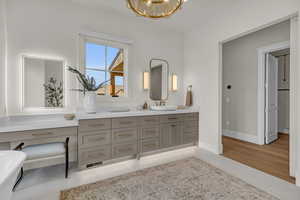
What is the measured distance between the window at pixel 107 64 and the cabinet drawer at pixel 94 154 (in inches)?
42.4

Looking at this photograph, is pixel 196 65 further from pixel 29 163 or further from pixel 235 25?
pixel 29 163

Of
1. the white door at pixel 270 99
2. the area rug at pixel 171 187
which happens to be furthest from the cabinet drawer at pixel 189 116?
the white door at pixel 270 99

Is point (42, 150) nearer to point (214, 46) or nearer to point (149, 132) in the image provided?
point (149, 132)

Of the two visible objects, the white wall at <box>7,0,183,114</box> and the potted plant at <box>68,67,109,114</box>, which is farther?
the potted plant at <box>68,67,109,114</box>

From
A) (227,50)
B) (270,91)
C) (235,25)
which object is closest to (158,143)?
(235,25)

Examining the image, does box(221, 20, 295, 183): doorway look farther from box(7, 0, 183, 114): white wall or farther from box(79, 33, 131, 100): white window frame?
box(79, 33, 131, 100): white window frame

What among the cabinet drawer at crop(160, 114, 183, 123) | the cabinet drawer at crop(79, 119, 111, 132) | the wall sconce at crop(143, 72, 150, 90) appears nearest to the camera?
the cabinet drawer at crop(79, 119, 111, 132)

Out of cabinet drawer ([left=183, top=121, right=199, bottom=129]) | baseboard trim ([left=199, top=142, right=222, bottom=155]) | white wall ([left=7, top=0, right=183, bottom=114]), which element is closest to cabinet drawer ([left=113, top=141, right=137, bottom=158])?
white wall ([left=7, top=0, right=183, bottom=114])

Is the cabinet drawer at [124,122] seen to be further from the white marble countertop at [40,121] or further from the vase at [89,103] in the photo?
the vase at [89,103]

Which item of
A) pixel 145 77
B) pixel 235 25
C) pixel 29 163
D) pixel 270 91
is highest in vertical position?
pixel 235 25

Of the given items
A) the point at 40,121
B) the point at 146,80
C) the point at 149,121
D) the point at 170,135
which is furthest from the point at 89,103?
the point at 170,135

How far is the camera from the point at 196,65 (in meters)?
3.56

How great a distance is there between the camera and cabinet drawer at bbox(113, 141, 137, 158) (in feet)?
8.18

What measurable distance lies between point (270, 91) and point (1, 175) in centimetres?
480
